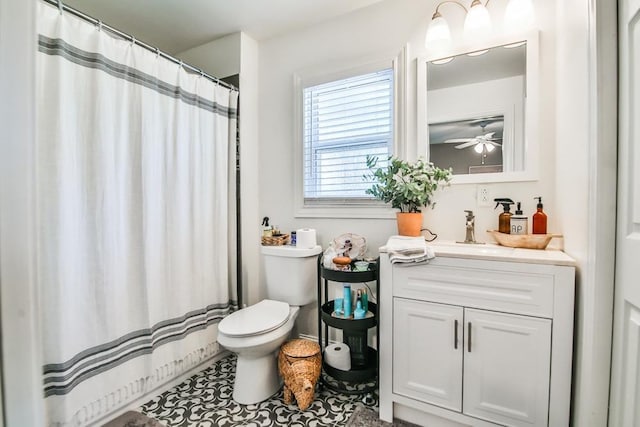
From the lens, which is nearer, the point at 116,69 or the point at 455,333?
the point at 455,333

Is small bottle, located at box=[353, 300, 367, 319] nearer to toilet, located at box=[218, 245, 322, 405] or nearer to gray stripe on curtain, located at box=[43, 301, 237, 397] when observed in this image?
toilet, located at box=[218, 245, 322, 405]

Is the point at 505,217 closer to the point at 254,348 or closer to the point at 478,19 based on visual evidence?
the point at 478,19

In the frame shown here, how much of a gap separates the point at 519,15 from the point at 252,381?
2460 millimetres

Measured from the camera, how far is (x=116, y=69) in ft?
4.87

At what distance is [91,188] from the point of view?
1392mm

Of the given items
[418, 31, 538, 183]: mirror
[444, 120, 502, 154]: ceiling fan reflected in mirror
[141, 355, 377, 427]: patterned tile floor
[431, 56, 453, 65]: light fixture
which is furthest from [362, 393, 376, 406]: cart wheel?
[431, 56, 453, 65]: light fixture

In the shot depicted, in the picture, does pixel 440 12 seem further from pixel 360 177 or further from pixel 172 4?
pixel 172 4

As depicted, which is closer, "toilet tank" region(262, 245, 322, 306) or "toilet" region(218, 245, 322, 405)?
"toilet" region(218, 245, 322, 405)

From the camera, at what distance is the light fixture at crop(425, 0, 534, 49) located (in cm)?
154

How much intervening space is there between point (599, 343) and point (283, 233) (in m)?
1.81

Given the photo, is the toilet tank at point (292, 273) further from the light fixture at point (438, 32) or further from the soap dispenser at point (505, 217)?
the light fixture at point (438, 32)

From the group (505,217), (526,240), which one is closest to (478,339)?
(526,240)

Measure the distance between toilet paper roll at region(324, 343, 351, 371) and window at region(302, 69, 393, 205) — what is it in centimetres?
96

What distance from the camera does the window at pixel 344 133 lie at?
6.48 feet
